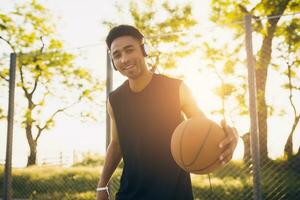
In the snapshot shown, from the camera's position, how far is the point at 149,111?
2730mm

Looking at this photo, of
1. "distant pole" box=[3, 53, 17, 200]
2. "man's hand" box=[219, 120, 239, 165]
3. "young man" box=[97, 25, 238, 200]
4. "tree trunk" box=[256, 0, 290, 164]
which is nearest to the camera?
"man's hand" box=[219, 120, 239, 165]

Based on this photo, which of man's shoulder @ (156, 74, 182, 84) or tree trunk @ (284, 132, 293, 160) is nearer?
man's shoulder @ (156, 74, 182, 84)

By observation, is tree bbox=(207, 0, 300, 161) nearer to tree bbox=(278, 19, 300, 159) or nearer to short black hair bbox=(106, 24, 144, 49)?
tree bbox=(278, 19, 300, 159)

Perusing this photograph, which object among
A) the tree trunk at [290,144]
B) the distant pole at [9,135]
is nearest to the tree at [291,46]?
the tree trunk at [290,144]

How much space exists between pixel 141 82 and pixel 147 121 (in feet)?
0.92

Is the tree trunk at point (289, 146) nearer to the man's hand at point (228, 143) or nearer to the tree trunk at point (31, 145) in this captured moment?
the man's hand at point (228, 143)

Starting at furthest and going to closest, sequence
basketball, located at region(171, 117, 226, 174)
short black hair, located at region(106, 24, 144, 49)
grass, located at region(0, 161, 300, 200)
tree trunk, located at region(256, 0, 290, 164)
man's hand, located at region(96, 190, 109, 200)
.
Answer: tree trunk, located at region(256, 0, 290, 164)
grass, located at region(0, 161, 300, 200)
man's hand, located at region(96, 190, 109, 200)
short black hair, located at region(106, 24, 144, 49)
basketball, located at region(171, 117, 226, 174)

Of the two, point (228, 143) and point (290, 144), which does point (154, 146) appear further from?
point (290, 144)

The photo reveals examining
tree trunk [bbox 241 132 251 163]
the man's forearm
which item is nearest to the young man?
the man's forearm

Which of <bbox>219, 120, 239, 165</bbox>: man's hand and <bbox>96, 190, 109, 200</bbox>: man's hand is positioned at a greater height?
<bbox>219, 120, 239, 165</bbox>: man's hand

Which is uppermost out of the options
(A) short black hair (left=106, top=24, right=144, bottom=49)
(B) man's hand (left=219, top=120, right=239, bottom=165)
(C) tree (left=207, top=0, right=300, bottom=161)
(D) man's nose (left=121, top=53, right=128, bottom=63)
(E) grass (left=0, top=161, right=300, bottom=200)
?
(C) tree (left=207, top=0, right=300, bottom=161)

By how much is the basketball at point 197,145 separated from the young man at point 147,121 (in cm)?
17

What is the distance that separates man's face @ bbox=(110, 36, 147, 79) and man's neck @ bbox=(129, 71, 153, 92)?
5 cm

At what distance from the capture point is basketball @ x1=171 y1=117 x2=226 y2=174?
7.66ft
